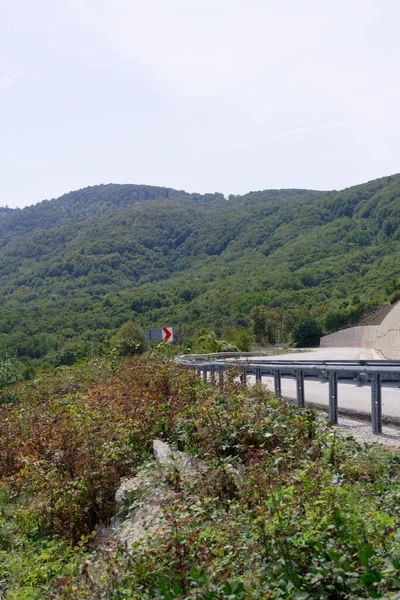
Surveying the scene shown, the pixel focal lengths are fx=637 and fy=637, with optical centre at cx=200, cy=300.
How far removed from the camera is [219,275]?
5974 inches

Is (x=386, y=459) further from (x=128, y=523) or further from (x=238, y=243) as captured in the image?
(x=238, y=243)

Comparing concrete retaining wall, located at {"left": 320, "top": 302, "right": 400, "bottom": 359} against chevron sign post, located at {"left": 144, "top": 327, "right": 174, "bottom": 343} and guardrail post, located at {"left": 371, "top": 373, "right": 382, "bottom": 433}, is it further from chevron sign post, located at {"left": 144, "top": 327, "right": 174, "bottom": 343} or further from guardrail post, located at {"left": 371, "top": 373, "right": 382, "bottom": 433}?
guardrail post, located at {"left": 371, "top": 373, "right": 382, "bottom": 433}

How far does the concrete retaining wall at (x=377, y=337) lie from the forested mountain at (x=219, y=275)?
976 cm

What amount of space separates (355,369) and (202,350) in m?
34.7

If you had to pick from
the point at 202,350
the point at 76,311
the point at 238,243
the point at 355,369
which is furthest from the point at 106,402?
the point at 238,243

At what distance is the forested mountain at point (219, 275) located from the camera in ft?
322

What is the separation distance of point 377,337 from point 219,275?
108m

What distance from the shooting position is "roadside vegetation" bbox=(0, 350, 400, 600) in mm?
3965

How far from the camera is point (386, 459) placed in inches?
239

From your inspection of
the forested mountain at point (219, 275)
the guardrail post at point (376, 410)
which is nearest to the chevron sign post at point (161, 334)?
the guardrail post at point (376, 410)

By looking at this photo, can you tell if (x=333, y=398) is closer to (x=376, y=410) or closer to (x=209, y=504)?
(x=376, y=410)

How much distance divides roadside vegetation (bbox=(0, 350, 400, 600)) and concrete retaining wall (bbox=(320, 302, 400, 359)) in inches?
850

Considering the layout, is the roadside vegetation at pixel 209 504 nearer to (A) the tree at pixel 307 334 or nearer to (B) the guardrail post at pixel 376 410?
(B) the guardrail post at pixel 376 410

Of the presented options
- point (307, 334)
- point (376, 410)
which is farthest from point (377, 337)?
point (376, 410)
